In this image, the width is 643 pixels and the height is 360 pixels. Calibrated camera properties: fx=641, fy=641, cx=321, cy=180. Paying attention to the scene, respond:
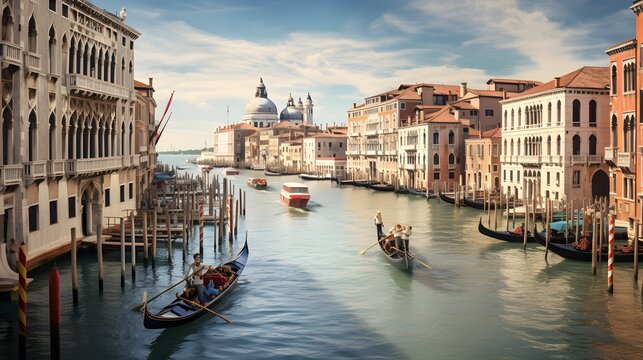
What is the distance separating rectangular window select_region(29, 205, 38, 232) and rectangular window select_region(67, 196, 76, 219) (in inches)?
94.5

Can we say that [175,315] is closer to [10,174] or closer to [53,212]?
[10,174]

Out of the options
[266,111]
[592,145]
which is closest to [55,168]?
[592,145]

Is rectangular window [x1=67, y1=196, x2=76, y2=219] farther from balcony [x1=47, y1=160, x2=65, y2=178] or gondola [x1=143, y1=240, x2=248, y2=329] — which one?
gondola [x1=143, y1=240, x2=248, y2=329]

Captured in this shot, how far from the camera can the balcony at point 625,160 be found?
21.7 metres

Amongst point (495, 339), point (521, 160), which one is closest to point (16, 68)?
point (495, 339)

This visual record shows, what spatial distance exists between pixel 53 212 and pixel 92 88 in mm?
4502

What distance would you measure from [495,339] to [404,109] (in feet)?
143

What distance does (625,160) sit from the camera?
72.2 ft

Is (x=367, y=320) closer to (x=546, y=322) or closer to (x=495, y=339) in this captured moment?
(x=495, y=339)

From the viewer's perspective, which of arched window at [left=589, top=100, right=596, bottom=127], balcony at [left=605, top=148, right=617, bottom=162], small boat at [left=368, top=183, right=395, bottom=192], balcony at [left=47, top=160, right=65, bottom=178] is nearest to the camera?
balcony at [left=47, top=160, right=65, bottom=178]

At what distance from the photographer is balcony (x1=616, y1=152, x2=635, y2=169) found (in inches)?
854

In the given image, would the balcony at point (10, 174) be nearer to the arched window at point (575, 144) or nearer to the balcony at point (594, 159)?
the arched window at point (575, 144)

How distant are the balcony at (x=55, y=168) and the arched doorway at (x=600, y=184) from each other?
928 inches

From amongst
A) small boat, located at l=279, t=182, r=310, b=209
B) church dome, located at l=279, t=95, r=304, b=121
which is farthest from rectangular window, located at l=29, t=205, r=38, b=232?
church dome, located at l=279, t=95, r=304, b=121
